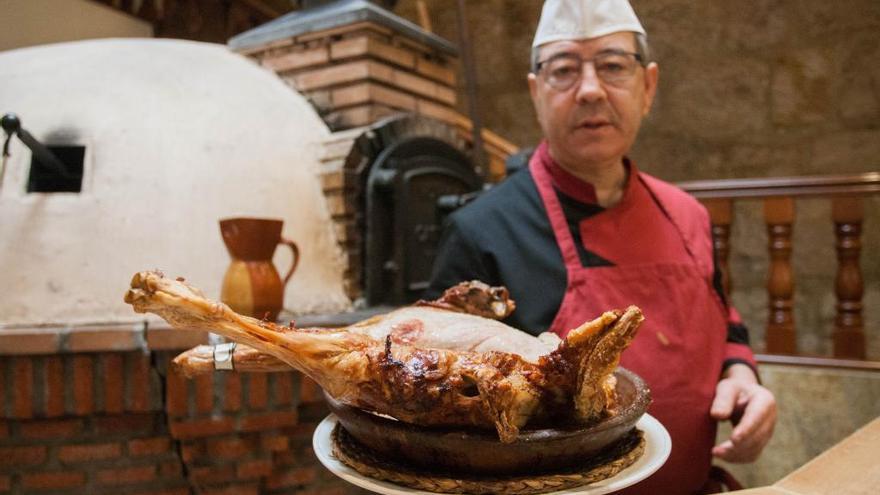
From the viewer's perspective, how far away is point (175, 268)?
1.99 m

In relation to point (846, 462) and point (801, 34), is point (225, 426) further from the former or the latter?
point (801, 34)

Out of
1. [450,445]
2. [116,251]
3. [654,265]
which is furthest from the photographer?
[116,251]

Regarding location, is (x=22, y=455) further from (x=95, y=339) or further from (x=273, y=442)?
(x=273, y=442)

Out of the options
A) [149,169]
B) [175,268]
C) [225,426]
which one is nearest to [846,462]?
[225,426]

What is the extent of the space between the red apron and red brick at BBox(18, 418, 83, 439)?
4.47 feet

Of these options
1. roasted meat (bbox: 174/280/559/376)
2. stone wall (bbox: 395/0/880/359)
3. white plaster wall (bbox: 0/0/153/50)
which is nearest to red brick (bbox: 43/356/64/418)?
roasted meat (bbox: 174/280/559/376)

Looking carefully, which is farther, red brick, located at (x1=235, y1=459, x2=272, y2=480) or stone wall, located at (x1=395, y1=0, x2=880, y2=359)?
stone wall, located at (x1=395, y1=0, x2=880, y2=359)

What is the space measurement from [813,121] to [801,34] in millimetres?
535

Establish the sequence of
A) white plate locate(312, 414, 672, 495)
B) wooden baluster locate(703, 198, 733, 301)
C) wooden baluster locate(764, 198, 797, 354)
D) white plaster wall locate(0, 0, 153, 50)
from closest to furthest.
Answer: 1. white plate locate(312, 414, 672, 495)
2. white plaster wall locate(0, 0, 153, 50)
3. wooden baluster locate(764, 198, 797, 354)
4. wooden baluster locate(703, 198, 733, 301)

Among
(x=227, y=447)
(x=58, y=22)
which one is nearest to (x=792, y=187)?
(x=227, y=447)

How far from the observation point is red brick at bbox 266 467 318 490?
1899 millimetres

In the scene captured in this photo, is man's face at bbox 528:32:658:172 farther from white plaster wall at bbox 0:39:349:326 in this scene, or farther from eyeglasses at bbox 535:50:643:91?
white plaster wall at bbox 0:39:349:326

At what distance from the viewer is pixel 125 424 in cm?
173

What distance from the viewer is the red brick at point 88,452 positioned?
1.71m
